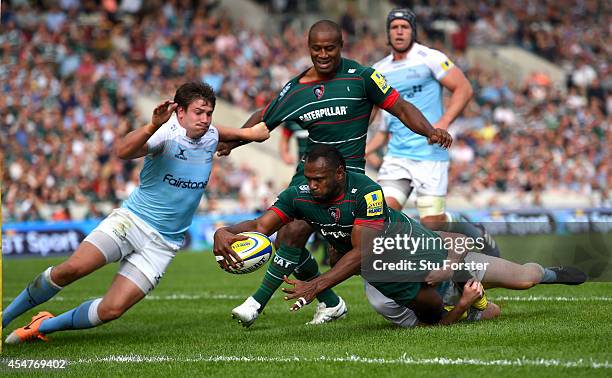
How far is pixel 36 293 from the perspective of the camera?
28.5 feet

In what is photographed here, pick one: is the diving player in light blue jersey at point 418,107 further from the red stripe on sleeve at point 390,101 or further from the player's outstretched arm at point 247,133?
the player's outstretched arm at point 247,133

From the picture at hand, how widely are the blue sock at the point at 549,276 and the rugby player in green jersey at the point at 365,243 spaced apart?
0.03 metres

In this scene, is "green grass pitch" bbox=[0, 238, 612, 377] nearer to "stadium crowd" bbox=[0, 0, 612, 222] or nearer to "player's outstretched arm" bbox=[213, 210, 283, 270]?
"player's outstretched arm" bbox=[213, 210, 283, 270]

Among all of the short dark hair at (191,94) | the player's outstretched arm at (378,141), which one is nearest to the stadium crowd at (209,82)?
the player's outstretched arm at (378,141)

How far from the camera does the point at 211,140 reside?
349 inches

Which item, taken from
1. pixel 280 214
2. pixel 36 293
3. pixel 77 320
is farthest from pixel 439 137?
pixel 36 293

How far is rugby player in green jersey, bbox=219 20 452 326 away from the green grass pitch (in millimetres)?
531

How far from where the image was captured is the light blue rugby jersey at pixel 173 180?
8672 millimetres

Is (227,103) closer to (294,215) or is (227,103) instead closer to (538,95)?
(538,95)

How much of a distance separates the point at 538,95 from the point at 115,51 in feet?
40.3

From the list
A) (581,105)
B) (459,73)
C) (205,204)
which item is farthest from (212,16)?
(459,73)

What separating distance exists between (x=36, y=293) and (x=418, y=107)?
14.2 feet

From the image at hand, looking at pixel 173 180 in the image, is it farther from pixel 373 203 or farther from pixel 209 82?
pixel 209 82

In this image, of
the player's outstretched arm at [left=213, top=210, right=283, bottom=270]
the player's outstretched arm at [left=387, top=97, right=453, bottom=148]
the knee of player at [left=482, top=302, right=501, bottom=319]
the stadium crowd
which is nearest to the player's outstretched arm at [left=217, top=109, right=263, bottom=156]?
the player's outstretched arm at [left=213, top=210, right=283, bottom=270]
